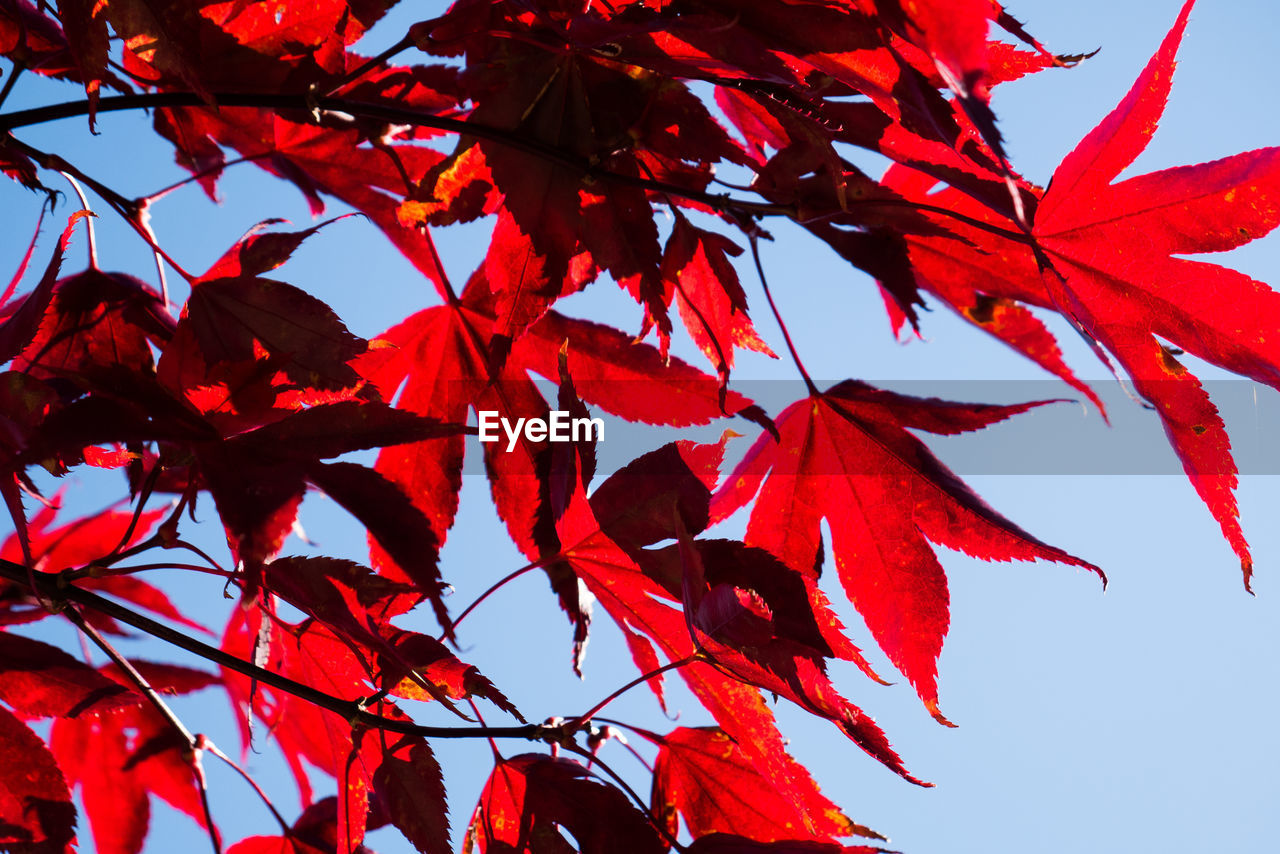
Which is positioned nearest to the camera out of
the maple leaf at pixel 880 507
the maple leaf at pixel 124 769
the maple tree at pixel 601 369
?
the maple tree at pixel 601 369

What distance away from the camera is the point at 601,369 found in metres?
0.67

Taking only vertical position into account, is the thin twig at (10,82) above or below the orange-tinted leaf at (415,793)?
above

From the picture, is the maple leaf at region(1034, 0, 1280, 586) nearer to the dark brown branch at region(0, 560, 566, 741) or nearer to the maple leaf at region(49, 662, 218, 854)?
the dark brown branch at region(0, 560, 566, 741)

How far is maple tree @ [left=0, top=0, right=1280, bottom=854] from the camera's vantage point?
1.50 feet

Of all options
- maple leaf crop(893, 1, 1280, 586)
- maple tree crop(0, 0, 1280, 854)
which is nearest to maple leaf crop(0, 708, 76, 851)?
maple tree crop(0, 0, 1280, 854)

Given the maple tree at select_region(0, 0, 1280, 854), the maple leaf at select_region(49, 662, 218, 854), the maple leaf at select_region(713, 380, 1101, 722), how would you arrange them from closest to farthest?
1. the maple tree at select_region(0, 0, 1280, 854)
2. the maple leaf at select_region(713, 380, 1101, 722)
3. the maple leaf at select_region(49, 662, 218, 854)

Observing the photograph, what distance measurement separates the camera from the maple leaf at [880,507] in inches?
22.1

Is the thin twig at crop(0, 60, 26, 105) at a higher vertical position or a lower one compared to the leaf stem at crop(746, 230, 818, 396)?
higher

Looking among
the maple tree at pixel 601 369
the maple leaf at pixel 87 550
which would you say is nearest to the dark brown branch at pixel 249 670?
the maple tree at pixel 601 369

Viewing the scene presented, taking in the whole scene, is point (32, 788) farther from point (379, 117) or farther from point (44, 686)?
point (379, 117)

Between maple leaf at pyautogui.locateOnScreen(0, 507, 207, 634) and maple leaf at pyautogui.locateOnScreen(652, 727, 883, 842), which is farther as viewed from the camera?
maple leaf at pyautogui.locateOnScreen(0, 507, 207, 634)

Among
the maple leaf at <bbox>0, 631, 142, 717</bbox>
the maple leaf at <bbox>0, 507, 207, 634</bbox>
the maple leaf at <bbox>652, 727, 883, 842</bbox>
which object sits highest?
the maple leaf at <bbox>0, 507, 207, 634</bbox>

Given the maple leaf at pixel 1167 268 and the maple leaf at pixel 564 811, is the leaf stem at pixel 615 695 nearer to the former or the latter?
the maple leaf at pixel 564 811

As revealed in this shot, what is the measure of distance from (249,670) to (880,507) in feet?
1.32
